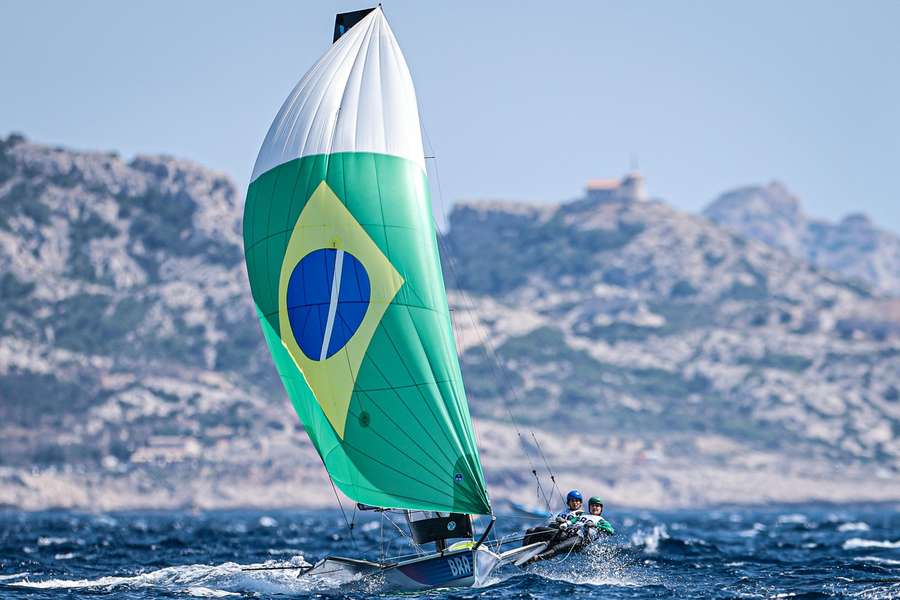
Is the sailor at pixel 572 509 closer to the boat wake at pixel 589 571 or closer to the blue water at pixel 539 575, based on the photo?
the boat wake at pixel 589 571

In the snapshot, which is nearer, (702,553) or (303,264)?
(303,264)

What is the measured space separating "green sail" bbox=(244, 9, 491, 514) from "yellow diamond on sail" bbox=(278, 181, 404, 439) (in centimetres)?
2

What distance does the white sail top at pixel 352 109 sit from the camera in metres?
37.4

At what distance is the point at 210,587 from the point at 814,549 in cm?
3338

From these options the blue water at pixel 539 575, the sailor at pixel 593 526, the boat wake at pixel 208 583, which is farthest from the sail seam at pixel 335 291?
the sailor at pixel 593 526

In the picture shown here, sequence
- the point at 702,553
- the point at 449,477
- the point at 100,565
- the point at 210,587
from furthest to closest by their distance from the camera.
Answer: the point at 702,553 → the point at 100,565 → the point at 210,587 → the point at 449,477

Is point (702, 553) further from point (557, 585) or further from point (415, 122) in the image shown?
point (415, 122)

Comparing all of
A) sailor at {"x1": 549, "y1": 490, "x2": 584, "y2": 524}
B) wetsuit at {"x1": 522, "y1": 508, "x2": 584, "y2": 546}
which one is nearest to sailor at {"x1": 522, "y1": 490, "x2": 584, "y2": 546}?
wetsuit at {"x1": 522, "y1": 508, "x2": 584, "y2": 546}

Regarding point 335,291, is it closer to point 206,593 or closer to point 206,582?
point 206,593

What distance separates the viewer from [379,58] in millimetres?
38469

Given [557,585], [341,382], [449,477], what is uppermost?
[341,382]

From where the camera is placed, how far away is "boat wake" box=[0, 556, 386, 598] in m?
38.8

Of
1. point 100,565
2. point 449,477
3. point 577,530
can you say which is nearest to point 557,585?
point 577,530

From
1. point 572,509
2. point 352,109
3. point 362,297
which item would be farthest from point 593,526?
point 352,109
